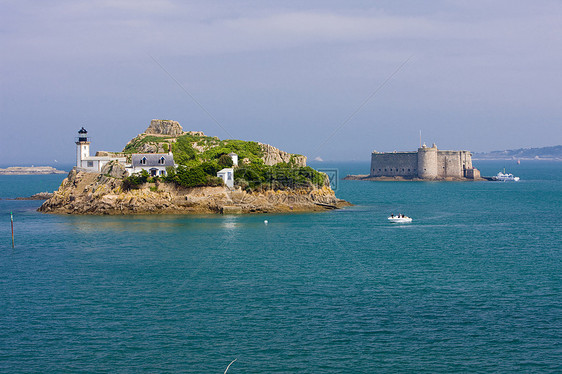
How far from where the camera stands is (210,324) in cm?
2788

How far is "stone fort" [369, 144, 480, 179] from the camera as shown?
14538 cm

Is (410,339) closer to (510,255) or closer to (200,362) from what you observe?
(200,362)

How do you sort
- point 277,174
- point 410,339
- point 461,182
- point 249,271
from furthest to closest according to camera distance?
point 461,182
point 277,174
point 249,271
point 410,339

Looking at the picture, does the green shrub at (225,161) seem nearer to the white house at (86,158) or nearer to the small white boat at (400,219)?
the white house at (86,158)

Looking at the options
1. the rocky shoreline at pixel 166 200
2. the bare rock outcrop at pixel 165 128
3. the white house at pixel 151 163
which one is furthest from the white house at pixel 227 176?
the bare rock outcrop at pixel 165 128

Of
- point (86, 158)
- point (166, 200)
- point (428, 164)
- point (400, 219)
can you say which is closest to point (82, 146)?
point (86, 158)

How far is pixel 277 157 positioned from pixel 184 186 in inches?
875

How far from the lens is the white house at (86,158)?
77.4 meters

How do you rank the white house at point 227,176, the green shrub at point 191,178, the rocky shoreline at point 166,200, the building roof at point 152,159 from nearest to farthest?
1. the rocky shoreline at point 166,200
2. the green shrub at point 191,178
3. the white house at point 227,176
4. the building roof at point 152,159

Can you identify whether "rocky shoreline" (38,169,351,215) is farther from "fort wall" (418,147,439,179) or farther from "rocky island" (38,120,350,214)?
"fort wall" (418,147,439,179)

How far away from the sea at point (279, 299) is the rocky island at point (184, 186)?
1060 centimetres

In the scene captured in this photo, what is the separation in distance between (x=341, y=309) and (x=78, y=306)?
13147 millimetres

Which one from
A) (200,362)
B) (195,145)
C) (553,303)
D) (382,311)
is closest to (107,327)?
(200,362)

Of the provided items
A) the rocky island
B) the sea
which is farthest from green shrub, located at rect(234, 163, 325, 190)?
the sea
